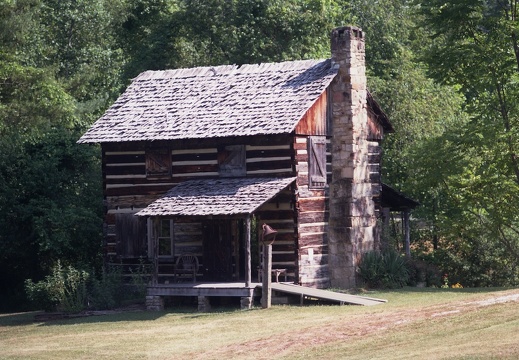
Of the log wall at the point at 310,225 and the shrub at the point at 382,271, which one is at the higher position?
the log wall at the point at 310,225

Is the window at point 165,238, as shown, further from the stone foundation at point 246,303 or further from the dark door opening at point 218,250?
the stone foundation at point 246,303

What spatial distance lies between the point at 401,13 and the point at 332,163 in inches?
Result: 750

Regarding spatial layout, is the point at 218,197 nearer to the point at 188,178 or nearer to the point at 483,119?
the point at 188,178

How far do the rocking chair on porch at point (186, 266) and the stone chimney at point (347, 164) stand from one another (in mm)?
4214

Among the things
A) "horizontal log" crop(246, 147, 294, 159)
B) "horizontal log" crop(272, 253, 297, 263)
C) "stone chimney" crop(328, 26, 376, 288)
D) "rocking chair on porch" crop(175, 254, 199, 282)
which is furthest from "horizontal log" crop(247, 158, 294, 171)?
"rocking chair on porch" crop(175, 254, 199, 282)

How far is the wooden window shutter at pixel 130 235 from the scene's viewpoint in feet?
117

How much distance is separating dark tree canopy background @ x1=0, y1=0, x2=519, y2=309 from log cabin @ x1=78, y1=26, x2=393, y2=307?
2366 millimetres

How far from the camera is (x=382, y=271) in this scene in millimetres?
34844

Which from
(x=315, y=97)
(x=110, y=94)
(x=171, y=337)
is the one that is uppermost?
(x=110, y=94)

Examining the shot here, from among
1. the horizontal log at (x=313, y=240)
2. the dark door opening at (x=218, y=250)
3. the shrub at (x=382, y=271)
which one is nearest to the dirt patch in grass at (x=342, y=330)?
the horizontal log at (x=313, y=240)

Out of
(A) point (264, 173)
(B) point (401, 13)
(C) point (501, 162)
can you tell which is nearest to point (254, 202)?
(A) point (264, 173)

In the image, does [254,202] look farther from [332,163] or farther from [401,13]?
[401,13]

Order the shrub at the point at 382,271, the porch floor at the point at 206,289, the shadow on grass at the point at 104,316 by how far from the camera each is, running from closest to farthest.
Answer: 1. the shadow on grass at the point at 104,316
2. the porch floor at the point at 206,289
3. the shrub at the point at 382,271

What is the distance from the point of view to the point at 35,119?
41.0 m
